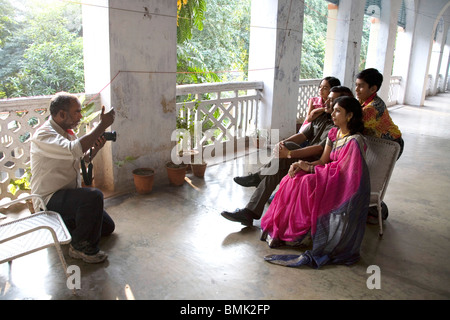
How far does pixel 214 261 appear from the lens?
295cm

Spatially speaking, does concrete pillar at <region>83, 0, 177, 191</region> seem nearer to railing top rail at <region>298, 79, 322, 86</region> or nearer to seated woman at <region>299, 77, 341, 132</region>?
seated woman at <region>299, 77, 341, 132</region>

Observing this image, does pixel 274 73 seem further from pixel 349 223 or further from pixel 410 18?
pixel 410 18

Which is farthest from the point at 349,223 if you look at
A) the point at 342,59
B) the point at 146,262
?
the point at 342,59

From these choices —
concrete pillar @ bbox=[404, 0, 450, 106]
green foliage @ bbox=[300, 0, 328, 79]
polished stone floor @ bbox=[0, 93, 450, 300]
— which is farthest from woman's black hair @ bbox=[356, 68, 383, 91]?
concrete pillar @ bbox=[404, 0, 450, 106]

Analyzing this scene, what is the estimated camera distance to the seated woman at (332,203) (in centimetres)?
296

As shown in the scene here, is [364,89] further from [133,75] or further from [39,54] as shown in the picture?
[39,54]

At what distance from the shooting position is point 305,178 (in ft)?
10.2

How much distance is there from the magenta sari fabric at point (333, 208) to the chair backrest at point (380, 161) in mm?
495

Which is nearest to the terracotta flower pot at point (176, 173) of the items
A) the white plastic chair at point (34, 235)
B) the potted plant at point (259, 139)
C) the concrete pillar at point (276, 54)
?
the white plastic chair at point (34, 235)

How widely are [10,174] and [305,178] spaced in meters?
2.78

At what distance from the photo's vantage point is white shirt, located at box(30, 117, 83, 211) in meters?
2.64

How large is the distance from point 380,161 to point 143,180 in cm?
243

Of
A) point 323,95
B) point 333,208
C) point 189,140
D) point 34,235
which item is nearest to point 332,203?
point 333,208

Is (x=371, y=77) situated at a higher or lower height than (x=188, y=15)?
lower
